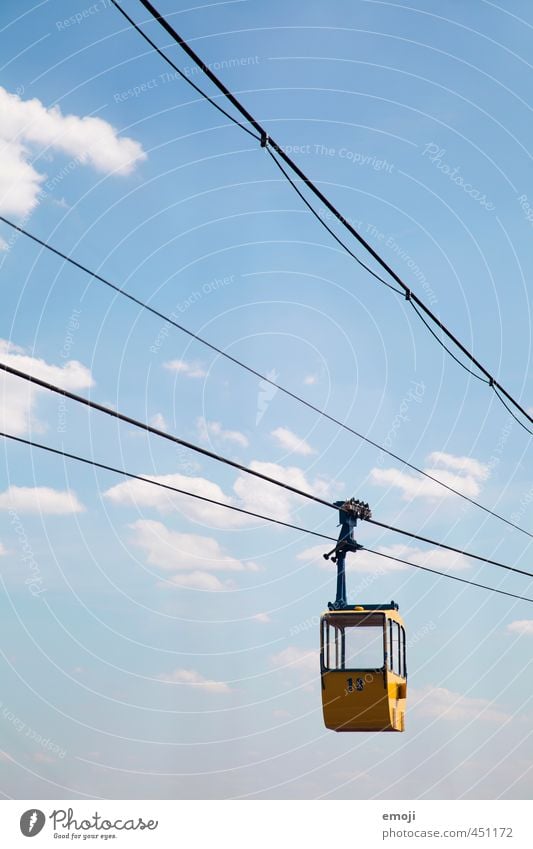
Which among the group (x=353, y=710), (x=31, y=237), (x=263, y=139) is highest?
(x=263, y=139)

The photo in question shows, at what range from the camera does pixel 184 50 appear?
34.5 feet

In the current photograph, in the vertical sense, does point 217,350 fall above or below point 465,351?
below

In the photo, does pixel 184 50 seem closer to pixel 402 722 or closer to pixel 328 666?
pixel 328 666

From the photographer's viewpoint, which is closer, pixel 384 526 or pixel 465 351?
pixel 465 351

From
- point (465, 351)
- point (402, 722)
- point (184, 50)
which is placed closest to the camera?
point (184, 50)

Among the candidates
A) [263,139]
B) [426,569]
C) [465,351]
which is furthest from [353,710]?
[263,139]

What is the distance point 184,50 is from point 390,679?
15970 mm

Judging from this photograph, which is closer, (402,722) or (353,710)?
(353,710)

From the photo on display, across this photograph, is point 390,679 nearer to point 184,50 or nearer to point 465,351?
point 465,351

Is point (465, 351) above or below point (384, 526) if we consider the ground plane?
above

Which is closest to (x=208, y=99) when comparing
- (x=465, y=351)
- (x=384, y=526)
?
(x=465, y=351)

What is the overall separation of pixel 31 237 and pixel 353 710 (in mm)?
14436

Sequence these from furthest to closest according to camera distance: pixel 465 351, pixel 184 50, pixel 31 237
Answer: pixel 465 351 < pixel 31 237 < pixel 184 50

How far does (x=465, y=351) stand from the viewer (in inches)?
679
